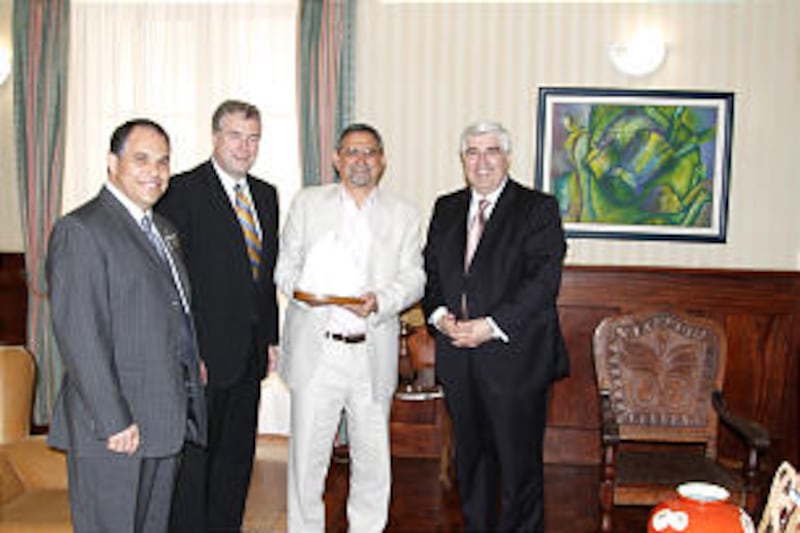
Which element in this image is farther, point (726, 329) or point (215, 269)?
point (726, 329)

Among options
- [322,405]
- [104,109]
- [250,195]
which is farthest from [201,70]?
[322,405]

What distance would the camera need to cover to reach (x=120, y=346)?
2555 millimetres

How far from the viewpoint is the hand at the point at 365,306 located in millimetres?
3309

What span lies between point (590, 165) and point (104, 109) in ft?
9.75

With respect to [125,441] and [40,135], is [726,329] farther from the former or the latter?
[40,135]

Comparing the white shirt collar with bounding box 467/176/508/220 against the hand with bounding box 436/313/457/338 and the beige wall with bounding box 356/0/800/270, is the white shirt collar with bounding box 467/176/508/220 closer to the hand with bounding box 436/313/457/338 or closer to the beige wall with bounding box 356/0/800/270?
the hand with bounding box 436/313/457/338

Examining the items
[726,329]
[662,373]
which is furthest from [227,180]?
[726,329]

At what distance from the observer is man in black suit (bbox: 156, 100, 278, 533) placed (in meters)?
3.29

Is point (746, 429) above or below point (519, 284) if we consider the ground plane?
below

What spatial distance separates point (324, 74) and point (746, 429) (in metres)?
3.01

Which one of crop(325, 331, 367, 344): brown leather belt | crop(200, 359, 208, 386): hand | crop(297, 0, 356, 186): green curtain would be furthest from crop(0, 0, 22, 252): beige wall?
crop(325, 331, 367, 344): brown leather belt

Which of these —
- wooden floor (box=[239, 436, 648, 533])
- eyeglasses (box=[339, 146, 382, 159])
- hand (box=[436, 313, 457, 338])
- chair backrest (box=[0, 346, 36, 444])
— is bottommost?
wooden floor (box=[239, 436, 648, 533])

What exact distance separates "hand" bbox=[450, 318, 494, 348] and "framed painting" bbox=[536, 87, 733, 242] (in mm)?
1942

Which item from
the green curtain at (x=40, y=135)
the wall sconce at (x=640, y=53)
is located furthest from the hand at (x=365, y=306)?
the green curtain at (x=40, y=135)
